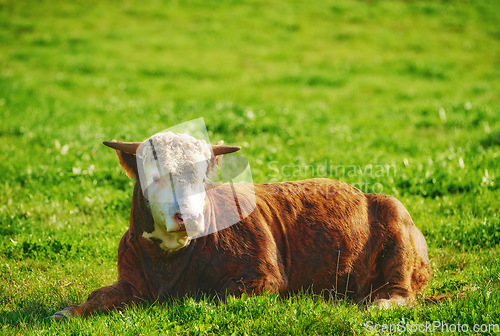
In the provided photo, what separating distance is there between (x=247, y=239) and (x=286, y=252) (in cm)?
45

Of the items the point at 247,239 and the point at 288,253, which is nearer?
the point at 247,239

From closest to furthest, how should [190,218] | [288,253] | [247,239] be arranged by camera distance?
[190,218], [247,239], [288,253]

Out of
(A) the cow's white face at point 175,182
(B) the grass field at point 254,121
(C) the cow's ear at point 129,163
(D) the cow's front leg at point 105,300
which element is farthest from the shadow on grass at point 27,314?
(C) the cow's ear at point 129,163

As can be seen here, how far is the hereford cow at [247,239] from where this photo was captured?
5223 millimetres

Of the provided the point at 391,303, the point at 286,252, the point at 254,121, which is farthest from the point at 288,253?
the point at 254,121

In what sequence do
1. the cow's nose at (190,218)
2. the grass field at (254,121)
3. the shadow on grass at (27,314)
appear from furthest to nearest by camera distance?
the grass field at (254,121) → the shadow on grass at (27,314) → the cow's nose at (190,218)

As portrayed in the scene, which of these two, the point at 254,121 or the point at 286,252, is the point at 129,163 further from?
the point at 254,121

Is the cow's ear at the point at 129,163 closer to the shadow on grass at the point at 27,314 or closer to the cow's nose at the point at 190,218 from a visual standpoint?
the cow's nose at the point at 190,218

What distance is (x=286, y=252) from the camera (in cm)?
574

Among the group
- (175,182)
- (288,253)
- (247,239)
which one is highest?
(175,182)

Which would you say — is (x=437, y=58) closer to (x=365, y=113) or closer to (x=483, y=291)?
(x=365, y=113)

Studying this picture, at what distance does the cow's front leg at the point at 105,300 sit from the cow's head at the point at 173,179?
67 centimetres

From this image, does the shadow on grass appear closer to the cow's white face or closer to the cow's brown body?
the cow's brown body

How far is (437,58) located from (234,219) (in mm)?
20023
